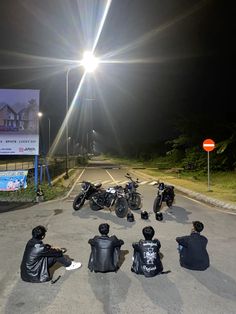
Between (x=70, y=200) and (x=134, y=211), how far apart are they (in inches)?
161

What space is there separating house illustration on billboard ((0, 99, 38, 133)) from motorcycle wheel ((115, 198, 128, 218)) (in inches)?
296

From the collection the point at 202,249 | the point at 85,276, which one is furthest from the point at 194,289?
the point at 85,276

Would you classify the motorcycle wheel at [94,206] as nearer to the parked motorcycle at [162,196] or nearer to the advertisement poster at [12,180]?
the parked motorcycle at [162,196]

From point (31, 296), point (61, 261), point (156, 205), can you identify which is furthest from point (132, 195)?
point (31, 296)

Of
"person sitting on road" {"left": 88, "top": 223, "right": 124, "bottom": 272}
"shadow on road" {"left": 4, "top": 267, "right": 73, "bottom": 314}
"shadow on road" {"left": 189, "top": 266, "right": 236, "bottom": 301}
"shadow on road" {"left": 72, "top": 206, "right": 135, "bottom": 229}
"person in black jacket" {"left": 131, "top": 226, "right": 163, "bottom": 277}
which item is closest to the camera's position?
"shadow on road" {"left": 4, "top": 267, "right": 73, "bottom": 314}

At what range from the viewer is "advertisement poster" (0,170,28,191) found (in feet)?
57.5

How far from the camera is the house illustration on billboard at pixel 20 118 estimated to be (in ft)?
59.1

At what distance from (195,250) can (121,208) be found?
5766mm

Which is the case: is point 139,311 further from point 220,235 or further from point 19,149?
point 19,149

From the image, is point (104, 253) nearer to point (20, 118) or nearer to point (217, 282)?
point (217, 282)

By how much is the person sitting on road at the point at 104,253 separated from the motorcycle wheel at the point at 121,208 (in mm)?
5651

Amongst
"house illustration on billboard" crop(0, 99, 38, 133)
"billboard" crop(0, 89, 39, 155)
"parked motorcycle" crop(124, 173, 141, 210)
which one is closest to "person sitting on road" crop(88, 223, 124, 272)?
"parked motorcycle" crop(124, 173, 141, 210)

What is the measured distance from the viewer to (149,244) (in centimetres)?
635

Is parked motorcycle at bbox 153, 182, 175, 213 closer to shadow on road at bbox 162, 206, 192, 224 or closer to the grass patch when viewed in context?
shadow on road at bbox 162, 206, 192, 224
